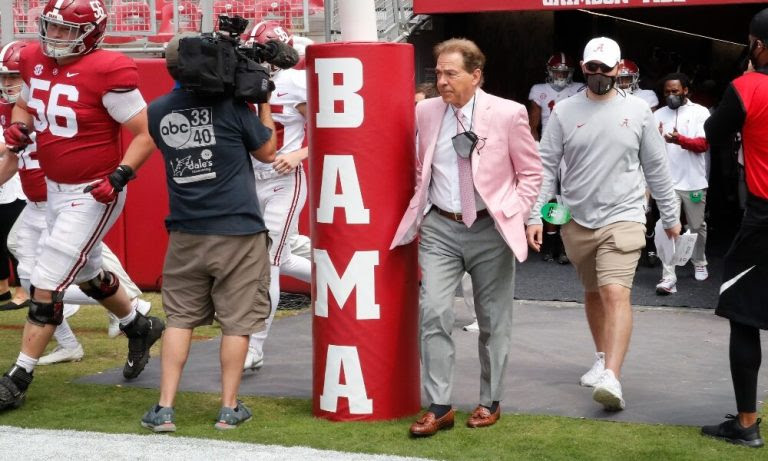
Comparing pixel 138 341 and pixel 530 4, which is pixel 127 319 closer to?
pixel 138 341

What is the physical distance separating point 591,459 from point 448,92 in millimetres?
1862

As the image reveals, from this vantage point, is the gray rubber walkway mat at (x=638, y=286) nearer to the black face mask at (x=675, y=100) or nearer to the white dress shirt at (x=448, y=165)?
the black face mask at (x=675, y=100)

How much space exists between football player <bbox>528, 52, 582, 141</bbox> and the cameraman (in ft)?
24.2

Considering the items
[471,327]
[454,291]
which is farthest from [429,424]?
[471,327]

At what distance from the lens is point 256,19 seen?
12867mm

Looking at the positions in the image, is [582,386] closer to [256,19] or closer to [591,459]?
[591,459]

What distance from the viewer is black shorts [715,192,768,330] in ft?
18.7

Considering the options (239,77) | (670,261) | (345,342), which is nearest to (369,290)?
(345,342)

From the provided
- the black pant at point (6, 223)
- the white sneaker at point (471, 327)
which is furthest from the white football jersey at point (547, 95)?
the black pant at point (6, 223)

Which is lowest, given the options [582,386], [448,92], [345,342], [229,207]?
[582,386]

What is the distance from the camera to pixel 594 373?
277 inches

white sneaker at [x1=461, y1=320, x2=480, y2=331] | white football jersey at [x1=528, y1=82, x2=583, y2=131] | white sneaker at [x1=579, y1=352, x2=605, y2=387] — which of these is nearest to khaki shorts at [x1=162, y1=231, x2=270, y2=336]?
white sneaker at [x1=579, y1=352, x2=605, y2=387]

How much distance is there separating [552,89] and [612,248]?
22.4ft

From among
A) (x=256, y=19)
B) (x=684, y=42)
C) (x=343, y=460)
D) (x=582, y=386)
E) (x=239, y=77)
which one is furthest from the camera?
(x=684, y=42)
